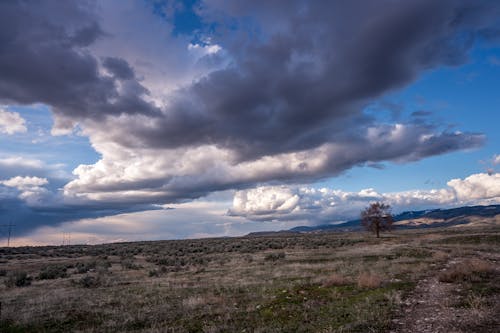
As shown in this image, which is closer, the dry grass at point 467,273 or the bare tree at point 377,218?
the dry grass at point 467,273

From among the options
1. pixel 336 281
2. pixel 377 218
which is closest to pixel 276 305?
pixel 336 281

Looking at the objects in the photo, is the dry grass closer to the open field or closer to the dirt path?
the open field

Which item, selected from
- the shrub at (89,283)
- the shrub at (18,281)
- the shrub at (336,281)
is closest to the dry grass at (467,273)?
the shrub at (336,281)

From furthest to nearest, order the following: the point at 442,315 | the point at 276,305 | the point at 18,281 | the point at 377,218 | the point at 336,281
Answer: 1. the point at 377,218
2. the point at 18,281
3. the point at 336,281
4. the point at 276,305
5. the point at 442,315

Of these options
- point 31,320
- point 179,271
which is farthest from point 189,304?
point 179,271

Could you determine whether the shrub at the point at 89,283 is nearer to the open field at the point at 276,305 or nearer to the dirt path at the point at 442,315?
the open field at the point at 276,305

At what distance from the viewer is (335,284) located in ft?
61.2

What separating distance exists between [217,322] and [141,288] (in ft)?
36.9

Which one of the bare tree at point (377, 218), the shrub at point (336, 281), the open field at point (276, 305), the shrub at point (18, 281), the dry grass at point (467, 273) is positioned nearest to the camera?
the open field at point (276, 305)

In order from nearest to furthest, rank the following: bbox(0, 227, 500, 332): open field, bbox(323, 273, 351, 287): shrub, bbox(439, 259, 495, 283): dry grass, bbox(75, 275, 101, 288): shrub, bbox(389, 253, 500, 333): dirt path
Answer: bbox(389, 253, 500, 333): dirt path → bbox(0, 227, 500, 332): open field → bbox(439, 259, 495, 283): dry grass → bbox(323, 273, 351, 287): shrub → bbox(75, 275, 101, 288): shrub

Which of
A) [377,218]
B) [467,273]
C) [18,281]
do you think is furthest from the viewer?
[377,218]

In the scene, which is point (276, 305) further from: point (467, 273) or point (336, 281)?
point (467, 273)

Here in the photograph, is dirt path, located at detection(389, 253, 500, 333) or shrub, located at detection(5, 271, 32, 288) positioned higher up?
shrub, located at detection(5, 271, 32, 288)

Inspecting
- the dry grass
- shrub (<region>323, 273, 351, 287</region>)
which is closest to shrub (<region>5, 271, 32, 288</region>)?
shrub (<region>323, 273, 351, 287</region>)
